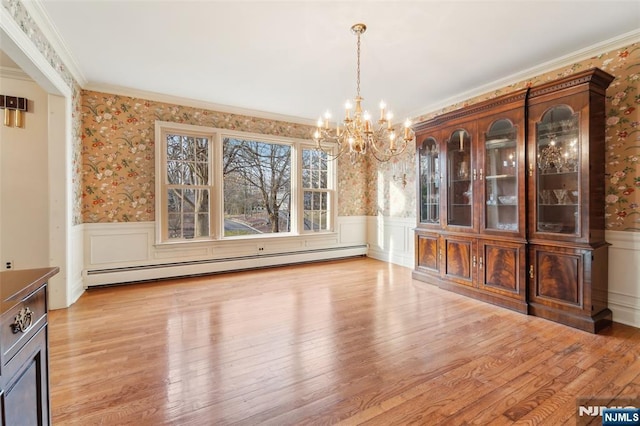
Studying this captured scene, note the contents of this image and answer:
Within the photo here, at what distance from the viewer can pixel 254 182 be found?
5.44 m

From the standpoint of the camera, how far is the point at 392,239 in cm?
580

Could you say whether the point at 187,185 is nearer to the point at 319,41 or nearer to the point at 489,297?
the point at 319,41

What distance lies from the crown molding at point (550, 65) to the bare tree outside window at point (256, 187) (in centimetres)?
291

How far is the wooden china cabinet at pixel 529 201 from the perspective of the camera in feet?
9.35

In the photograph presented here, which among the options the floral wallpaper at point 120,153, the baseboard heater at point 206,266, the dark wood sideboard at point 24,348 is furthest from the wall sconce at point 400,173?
the dark wood sideboard at point 24,348

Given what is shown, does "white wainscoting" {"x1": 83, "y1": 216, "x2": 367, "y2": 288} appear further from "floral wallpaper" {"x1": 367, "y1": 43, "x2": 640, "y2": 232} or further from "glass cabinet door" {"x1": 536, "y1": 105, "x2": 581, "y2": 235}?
"floral wallpaper" {"x1": 367, "y1": 43, "x2": 640, "y2": 232}

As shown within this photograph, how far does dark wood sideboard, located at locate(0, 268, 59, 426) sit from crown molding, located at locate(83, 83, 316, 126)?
3888 mm

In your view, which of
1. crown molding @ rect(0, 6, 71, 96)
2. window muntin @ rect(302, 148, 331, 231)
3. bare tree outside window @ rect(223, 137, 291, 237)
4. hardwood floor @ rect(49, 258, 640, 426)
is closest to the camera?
hardwood floor @ rect(49, 258, 640, 426)

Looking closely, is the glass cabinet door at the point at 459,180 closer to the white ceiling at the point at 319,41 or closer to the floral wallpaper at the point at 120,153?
the white ceiling at the point at 319,41

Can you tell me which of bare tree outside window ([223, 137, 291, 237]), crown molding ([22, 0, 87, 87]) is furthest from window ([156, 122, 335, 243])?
crown molding ([22, 0, 87, 87])

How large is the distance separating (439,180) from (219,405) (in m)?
3.69

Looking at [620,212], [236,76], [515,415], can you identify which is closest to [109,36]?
[236,76]

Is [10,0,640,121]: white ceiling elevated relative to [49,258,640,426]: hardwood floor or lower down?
elevated

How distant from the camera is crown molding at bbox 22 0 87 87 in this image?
2457 millimetres
